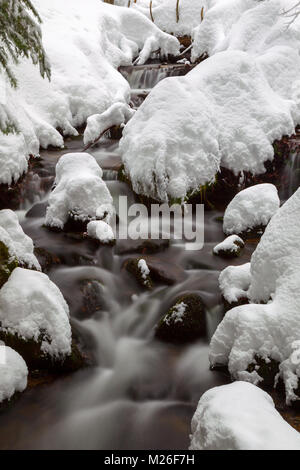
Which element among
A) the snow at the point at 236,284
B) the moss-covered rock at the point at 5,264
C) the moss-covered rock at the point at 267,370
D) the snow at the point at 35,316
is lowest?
the snow at the point at 236,284

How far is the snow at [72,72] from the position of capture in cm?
870

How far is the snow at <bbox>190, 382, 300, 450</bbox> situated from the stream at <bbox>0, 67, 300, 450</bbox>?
792mm

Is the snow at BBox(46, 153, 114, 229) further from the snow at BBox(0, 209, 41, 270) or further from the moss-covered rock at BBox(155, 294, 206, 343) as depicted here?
the moss-covered rock at BBox(155, 294, 206, 343)

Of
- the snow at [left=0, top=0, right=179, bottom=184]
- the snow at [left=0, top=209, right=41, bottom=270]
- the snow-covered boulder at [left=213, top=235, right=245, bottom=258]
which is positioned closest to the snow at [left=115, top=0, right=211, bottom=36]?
the snow at [left=0, top=0, right=179, bottom=184]

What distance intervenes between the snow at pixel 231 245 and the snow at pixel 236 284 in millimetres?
988

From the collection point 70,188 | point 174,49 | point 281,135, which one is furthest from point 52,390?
point 174,49

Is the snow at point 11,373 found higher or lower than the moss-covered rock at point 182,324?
higher

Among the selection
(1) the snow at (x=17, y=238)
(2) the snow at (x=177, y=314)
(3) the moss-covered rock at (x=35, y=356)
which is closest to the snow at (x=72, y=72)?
(1) the snow at (x=17, y=238)

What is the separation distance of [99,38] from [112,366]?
1445 centimetres

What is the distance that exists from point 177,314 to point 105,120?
7.05 meters

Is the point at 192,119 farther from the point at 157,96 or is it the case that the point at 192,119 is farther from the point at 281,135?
the point at 281,135

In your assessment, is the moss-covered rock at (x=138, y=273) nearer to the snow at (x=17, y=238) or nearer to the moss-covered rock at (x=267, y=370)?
the snow at (x=17, y=238)

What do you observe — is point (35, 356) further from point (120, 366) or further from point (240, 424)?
point (240, 424)

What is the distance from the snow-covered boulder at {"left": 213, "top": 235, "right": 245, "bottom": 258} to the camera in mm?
5882
